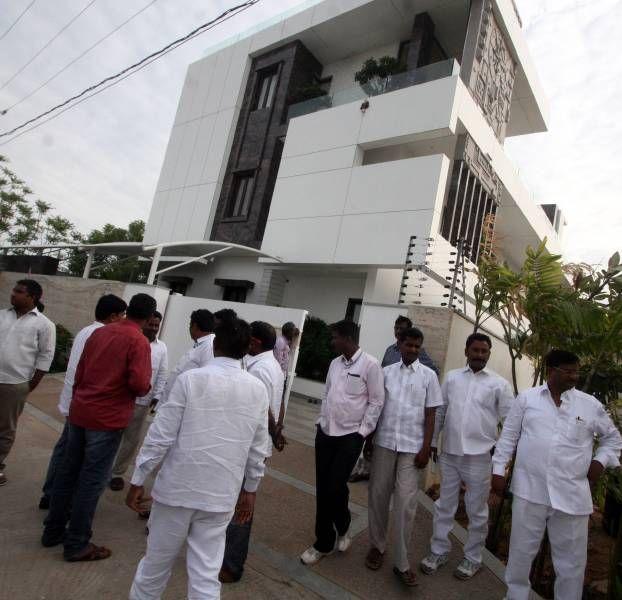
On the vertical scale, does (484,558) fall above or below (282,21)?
below

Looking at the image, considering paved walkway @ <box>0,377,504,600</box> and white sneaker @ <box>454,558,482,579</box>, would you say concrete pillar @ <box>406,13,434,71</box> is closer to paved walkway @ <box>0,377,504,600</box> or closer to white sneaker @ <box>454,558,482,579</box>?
paved walkway @ <box>0,377,504,600</box>

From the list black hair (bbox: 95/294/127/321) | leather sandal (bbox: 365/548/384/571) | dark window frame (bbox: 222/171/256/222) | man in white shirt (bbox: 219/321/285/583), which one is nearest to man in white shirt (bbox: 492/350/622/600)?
leather sandal (bbox: 365/548/384/571)

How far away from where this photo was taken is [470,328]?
705 cm

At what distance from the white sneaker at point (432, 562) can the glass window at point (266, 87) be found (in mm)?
15408

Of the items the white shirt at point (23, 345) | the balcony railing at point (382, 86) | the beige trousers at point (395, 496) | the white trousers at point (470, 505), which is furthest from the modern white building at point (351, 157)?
the white shirt at point (23, 345)

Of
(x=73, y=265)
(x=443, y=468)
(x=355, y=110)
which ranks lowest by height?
(x=443, y=468)

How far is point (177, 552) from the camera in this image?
223 centimetres

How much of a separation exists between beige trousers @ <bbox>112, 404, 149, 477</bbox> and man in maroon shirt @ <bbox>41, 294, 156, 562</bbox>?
1280 millimetres

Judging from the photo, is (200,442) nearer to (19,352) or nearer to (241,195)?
(19,352)

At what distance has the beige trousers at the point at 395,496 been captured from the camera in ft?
11.2

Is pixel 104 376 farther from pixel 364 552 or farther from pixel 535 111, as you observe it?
pixel 535 111

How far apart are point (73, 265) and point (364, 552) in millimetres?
24383

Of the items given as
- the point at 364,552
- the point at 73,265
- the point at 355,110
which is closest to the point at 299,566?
the point at 364,552

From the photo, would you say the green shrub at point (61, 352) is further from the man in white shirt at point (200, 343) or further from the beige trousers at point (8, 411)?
the man in white shirt at point (200, 343)
